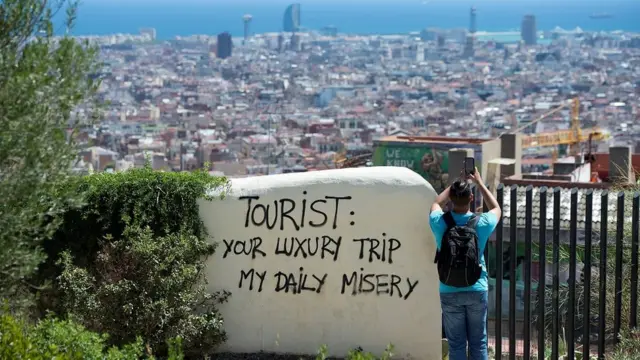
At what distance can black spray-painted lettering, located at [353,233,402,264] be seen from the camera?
5.58 m

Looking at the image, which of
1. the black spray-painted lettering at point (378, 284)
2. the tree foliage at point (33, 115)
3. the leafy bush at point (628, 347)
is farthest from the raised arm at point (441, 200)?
the tree foliage at point (33, 115)

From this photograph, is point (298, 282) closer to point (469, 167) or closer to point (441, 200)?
point (441, 200)

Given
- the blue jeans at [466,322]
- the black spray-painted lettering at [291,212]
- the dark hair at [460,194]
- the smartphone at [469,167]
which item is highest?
the smartphone at [469,167]

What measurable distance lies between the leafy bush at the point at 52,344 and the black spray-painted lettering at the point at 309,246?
1221mm

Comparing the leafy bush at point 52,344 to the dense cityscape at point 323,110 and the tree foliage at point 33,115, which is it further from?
the dense cityscape at point 323,110

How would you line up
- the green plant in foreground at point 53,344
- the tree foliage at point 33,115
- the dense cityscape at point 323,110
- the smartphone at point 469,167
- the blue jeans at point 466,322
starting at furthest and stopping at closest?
1. the dense cityscape at point 323,110
2. the smartphone at point 469,167
3. the blue jeans at point 466,322
4. the green plant in foreground at point 53,344
5. the tree foliage at point 33,115

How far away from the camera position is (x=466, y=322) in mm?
4918

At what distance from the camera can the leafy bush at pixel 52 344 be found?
4113mm

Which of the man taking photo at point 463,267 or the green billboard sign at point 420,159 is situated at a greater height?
the man taking photo at point 463,267

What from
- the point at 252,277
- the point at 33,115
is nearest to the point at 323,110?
the point at 252,277

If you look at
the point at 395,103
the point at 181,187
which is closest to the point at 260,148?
the point at 395,103

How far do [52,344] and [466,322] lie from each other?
1864 millimetres

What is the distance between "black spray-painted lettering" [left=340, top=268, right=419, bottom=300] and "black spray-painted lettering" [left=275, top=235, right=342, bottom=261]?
0.15m

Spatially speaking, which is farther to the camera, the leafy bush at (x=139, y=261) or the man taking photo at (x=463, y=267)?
the leafy bush at (x=139, y=261)
